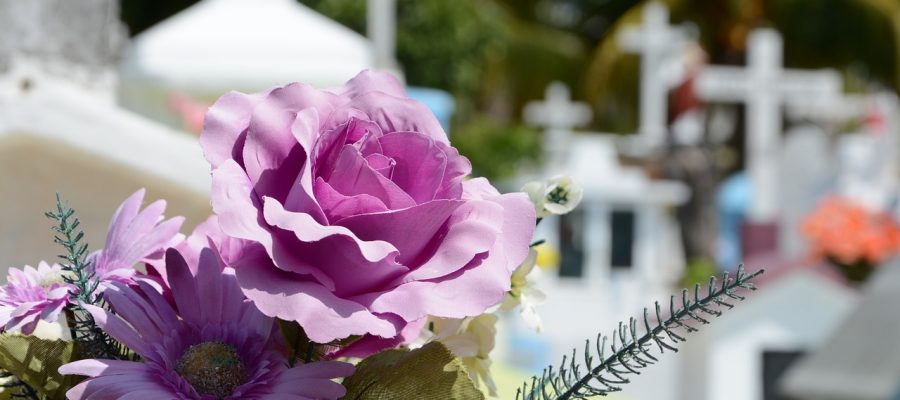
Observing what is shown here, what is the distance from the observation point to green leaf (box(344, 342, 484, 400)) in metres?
0.87

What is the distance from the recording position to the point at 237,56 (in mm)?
3775

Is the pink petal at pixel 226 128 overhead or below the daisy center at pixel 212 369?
overhead

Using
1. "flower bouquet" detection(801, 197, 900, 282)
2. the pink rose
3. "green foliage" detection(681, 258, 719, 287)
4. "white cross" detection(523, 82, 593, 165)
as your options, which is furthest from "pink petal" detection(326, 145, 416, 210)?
"white cross" detection(523, 82, 593, 165)

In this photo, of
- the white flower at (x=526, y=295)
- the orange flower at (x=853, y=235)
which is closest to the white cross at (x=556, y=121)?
the orange flower at (x=853, y=235)

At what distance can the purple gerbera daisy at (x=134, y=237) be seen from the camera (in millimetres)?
926

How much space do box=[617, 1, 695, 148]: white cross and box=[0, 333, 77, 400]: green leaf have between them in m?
16.2

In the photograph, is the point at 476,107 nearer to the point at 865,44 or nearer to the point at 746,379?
the point at 865,44

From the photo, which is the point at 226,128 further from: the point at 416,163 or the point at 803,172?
the point at 803,172

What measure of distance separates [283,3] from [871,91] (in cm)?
2630

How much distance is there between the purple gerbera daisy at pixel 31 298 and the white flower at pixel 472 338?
12.3 inches

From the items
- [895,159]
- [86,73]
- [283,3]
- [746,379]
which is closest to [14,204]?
[86,73]

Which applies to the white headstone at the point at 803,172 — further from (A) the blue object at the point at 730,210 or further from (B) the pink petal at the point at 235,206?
(B) the pink petal at the point at 235,206

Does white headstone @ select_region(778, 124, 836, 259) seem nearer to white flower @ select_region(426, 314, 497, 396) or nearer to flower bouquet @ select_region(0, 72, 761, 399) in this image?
white flower @ select_region(426, 314, 497, 396)

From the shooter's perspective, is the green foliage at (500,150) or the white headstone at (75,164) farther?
the green foliage at (500,150)
